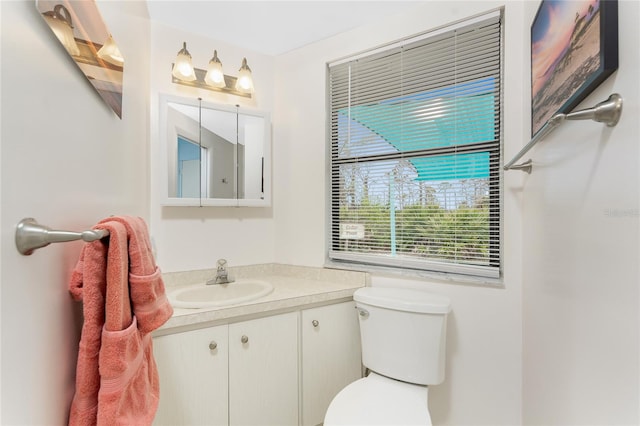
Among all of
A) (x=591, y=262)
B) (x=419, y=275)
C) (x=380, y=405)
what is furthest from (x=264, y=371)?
(x=591, y=262)

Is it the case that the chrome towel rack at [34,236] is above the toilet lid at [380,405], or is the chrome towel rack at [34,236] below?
above

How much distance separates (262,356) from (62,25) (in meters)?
1.31

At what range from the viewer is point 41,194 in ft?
1.76

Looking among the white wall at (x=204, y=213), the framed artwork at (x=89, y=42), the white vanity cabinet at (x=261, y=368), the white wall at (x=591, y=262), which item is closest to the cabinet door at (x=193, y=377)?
the white vanity cabinet at (x=261, y=368)

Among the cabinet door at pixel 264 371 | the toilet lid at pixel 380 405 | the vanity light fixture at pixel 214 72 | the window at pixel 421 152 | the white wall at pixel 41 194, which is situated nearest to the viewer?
the white wall at pixel 41 194

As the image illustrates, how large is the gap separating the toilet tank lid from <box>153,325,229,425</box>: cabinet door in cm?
69

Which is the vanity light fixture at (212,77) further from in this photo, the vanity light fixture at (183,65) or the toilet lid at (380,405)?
the toilet lid at (380,405)

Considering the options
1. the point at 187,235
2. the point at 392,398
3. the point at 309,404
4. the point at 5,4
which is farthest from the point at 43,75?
the point at 309,404

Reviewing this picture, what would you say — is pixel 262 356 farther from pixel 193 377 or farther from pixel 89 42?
pixel 89 42

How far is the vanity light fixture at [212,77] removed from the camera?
1688mm

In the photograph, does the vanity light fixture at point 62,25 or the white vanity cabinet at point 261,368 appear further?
the white vanity cabinet at point 261,368

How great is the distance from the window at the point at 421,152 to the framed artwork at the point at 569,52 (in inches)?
12.9

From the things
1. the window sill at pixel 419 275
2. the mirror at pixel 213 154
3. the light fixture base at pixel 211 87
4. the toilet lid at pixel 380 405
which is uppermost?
the light fixture base at pixel 211 87

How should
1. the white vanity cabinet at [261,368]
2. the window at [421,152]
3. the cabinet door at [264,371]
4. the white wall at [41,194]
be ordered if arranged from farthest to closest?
the window at [421,152]
the cabinet door at [264,371]
the white vanity cabinet at [261,368]
the white wall at [41,194]
